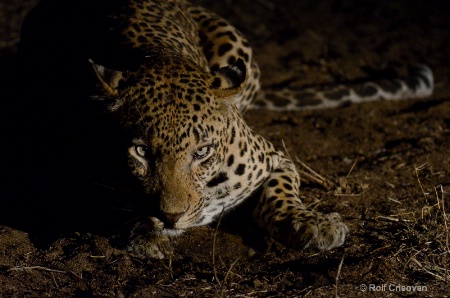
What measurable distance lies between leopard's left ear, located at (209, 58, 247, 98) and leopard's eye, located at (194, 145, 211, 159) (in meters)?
0.41


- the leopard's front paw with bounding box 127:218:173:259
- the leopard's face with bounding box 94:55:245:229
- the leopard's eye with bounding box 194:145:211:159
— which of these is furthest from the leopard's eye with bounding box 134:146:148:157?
the leopard's front paw with bounding box 127:218:173:259

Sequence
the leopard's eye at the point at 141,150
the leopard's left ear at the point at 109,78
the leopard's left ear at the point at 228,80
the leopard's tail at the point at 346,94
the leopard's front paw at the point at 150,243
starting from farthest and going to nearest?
the leopard's tail at the point at 346,94 < the leopard's front paw at the point at 150,243 < the leopard's left ear at the point at 228,80 < the leopard's left ear at the point at 109,78 < the leopard's eye at the point at 141,150

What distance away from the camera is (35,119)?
8.22 metres

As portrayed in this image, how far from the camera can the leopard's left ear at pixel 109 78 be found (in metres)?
5.50

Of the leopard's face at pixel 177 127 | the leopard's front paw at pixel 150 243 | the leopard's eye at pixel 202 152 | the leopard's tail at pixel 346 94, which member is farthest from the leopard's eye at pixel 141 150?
the leopard's tail at pixel 346 94

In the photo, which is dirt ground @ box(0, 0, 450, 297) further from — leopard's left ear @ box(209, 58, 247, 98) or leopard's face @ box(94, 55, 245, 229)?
leopard's left ear @ box(209, 58, 247, 98)

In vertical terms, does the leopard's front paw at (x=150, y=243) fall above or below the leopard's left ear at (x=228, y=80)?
below

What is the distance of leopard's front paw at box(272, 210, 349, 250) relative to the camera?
5.71m

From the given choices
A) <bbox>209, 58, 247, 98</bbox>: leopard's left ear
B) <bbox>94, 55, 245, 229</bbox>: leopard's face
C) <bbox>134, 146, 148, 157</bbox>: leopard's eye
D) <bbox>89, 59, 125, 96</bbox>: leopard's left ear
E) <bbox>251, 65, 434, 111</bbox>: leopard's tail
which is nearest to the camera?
<bbox>94, 55, 245, 229</bbox>: leopard's face

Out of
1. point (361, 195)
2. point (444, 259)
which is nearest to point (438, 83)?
point (361, 195)

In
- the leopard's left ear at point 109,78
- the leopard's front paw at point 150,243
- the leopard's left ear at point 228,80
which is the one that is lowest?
the leopard's front paw at point 150,243

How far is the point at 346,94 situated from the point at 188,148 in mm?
3786

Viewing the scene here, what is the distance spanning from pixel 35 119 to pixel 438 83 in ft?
15.1

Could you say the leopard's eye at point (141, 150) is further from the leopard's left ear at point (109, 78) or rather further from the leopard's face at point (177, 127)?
the leopard's left ear at point (109, 78)
